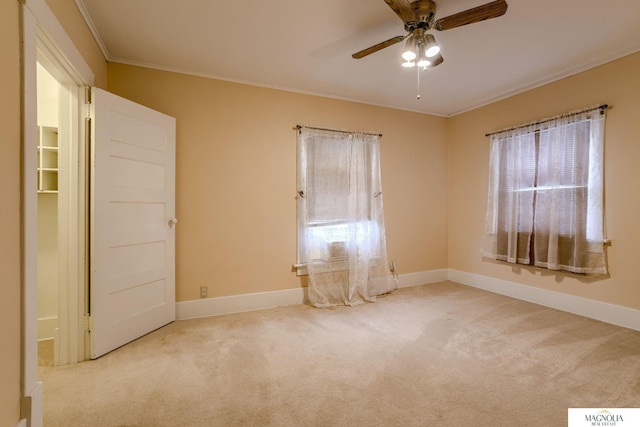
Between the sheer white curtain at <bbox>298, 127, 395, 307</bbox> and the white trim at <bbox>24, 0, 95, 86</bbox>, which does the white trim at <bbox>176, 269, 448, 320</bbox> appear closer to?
the sheer white curtain at <bbox>298, 127, 395, 307</bbox>

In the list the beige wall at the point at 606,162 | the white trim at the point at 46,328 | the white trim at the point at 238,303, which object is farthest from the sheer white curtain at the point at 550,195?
the white trim at the point at 46,328

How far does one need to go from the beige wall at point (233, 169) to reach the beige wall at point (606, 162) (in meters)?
1.68

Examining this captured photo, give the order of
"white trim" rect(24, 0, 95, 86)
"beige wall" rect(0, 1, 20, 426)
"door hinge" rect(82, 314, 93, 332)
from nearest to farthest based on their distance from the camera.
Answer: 1. "beige wall" rect(0, 1, 20, 426)
2. "white trim" rect(24, 0, 95, 86)
3. "door hinge" rect(82, 314, 93, 332)

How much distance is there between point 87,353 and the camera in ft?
7.48

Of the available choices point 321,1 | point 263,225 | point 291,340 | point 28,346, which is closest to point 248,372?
point 291,340

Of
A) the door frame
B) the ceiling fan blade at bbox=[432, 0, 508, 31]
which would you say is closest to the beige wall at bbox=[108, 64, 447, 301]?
the door frame

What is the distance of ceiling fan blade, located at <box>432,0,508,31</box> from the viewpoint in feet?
5.73

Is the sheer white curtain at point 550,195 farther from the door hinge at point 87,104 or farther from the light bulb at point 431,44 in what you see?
the door hinge at point 87,104

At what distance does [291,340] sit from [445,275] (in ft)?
10.1

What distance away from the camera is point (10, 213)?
133 centimetres

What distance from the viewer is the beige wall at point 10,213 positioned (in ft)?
4.15

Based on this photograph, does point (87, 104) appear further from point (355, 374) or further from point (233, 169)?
point (355, 374)

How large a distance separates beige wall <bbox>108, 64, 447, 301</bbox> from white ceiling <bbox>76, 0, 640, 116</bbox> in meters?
0.20

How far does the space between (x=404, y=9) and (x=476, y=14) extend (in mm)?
452
